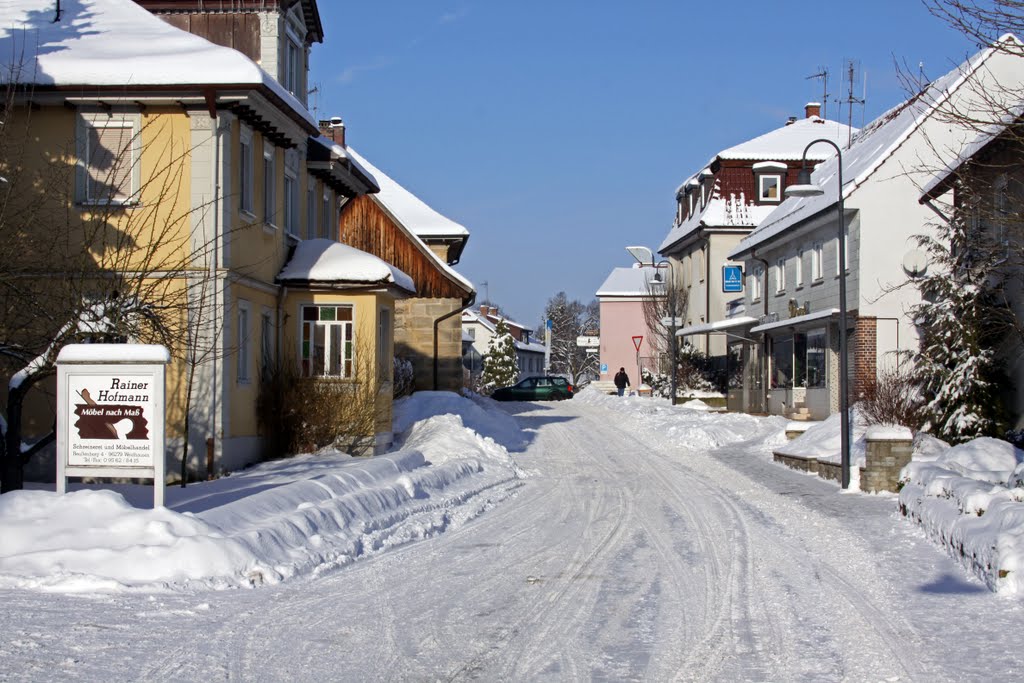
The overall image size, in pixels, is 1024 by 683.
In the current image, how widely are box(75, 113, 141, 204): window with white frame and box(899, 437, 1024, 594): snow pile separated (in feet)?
39.6

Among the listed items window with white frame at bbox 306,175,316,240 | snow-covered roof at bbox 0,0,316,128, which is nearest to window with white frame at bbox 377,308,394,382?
window with white frame at bbox 306,175,316,240

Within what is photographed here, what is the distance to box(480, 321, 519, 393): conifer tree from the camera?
95.0 meters

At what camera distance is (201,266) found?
17.7m

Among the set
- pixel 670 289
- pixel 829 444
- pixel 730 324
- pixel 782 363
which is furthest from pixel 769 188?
pixel 829 444

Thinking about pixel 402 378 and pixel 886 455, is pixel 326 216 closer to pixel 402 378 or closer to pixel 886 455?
pixel 402 378

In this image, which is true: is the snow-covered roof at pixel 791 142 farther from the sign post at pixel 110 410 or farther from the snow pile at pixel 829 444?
the sign post at pixel 110 410

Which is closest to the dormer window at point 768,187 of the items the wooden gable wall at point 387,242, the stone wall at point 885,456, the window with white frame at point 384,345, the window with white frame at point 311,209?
the wooden gable wall at point 387,242

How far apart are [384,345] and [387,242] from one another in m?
11.1

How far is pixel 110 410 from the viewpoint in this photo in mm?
10656

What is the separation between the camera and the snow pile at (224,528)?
916cm

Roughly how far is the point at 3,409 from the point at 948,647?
15.0 m

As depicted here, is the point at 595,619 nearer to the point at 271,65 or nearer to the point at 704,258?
the point at 271,65

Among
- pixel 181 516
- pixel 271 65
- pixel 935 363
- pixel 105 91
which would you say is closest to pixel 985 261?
pixel 935 363

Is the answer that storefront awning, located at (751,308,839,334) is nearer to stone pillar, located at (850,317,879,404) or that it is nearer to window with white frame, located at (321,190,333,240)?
stone pillar, located at (850,317,879,404)
